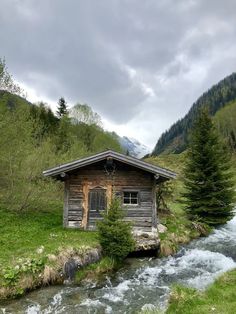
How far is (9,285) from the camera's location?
12492 mm

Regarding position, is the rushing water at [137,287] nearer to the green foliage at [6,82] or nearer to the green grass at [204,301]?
the green grass at [204,301]

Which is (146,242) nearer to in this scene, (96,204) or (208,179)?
(96,204)

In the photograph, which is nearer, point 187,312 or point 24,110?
point 187,312

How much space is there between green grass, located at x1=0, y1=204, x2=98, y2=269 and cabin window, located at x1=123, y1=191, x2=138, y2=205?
3.06m

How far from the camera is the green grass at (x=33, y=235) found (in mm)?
14922

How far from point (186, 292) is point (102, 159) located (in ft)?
35.0

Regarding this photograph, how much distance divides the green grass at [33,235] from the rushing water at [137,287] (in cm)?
213

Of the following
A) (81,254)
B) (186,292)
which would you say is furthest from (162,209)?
(186,292)

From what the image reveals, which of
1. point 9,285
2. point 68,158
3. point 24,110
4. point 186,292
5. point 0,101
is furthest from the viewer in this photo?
point 68,158

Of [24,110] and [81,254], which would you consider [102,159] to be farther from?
[24,110]

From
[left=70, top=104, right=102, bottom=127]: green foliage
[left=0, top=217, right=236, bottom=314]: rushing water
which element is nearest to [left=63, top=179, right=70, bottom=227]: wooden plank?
[left=0, top=217, right=236, bottom=314]: rushing water

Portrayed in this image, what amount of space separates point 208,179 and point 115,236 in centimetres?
1341

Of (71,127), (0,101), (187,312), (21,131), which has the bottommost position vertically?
(187,312)

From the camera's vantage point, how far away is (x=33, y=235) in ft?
58.6
